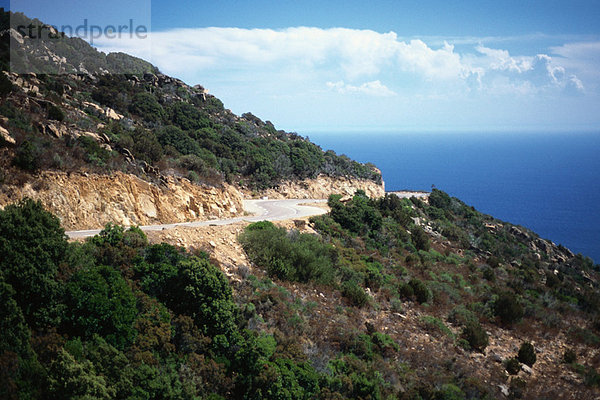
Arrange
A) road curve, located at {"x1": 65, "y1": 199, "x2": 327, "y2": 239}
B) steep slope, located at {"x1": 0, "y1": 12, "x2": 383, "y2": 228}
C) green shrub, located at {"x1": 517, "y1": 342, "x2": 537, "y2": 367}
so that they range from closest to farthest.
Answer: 1. green shrub, located at {"x1": 517, "y1": 342, "x2": 537, "y2": 367}
2. steep slope, located at {"x1": 0, "y1": 12, "x2": 383, "y2": 228}
3. road curve, located at {"x1": 65, "y1": 199, "x2": 327, "y2": 239}

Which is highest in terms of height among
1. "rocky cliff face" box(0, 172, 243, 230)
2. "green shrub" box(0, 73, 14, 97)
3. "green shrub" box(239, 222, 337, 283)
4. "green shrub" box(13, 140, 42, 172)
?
"green shrub" box(0, 73, 14, 97)

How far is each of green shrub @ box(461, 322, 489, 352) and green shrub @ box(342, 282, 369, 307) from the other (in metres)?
4.73

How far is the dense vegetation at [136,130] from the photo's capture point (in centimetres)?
1917

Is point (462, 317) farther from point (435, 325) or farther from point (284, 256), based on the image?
point (284, 256)

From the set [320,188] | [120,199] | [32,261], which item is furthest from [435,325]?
[320,188]

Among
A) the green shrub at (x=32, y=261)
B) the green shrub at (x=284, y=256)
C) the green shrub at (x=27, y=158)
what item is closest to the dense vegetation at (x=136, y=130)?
the green shrub at (x=27, y=158)

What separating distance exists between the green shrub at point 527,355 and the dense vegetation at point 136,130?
19.3m

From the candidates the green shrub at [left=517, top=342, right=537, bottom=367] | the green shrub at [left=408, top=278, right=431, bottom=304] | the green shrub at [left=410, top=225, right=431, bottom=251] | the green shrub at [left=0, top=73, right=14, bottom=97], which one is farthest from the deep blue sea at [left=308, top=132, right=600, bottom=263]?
the green shrub at [left=0, top=73, right=14, bottom=97]

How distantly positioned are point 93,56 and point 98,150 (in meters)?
29.9

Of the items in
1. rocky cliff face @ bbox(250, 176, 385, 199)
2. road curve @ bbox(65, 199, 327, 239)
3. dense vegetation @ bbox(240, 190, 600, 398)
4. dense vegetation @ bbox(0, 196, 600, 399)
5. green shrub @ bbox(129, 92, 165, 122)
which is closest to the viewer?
dense vegetation @ bbox(0, 196, 600, 399)

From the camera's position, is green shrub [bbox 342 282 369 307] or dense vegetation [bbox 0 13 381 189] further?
green shrub [bbox 342 282 369 307]

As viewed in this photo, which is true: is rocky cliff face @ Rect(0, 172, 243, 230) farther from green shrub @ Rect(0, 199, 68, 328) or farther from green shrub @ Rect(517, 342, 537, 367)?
green shrub @ Rect(517, 342, 537, 367)

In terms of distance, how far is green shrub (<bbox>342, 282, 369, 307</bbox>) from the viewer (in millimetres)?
19400

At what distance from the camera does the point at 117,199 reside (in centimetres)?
1942
